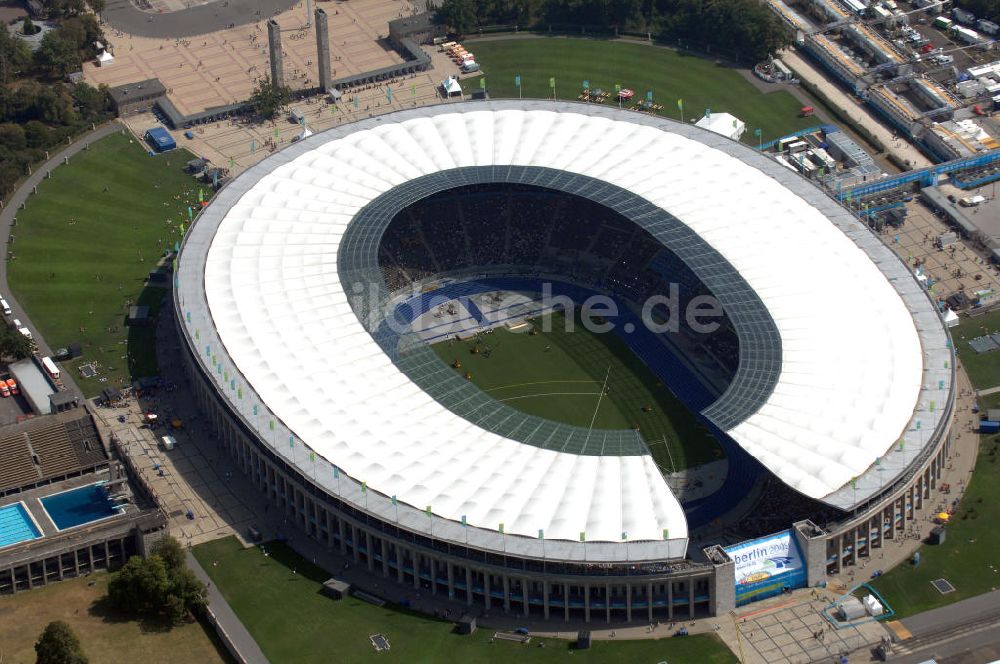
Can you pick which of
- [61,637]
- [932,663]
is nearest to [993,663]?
[932,663]

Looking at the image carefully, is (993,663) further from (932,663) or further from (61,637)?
(61,637)
